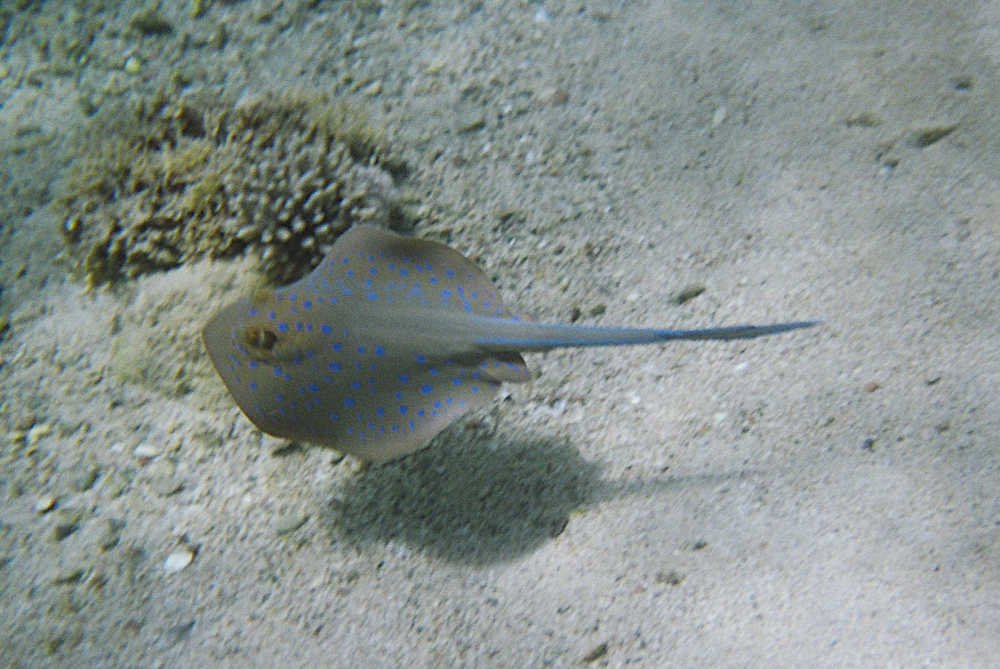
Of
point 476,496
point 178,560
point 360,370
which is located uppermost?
point 360,370

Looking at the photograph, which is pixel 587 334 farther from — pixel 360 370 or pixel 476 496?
pixel 476 496

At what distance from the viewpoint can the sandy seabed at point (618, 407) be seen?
2771 mm

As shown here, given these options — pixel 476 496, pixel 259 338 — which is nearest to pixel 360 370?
pixel 259 338

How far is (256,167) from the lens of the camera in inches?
166

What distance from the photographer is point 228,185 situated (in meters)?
4.25

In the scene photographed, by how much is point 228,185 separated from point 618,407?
10.5 ft

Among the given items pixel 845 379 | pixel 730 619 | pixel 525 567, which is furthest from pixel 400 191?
pixel 730 619

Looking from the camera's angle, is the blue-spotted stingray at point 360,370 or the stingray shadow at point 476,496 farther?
the stingray shadow at point 476,496

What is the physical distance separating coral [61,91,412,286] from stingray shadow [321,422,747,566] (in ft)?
5.62

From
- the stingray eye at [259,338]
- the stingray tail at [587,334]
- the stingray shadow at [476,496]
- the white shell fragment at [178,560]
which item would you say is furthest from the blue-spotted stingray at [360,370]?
the white shell fragment at [178,560]

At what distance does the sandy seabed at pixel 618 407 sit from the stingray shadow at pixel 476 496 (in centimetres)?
2

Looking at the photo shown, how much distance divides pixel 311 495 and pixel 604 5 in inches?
187

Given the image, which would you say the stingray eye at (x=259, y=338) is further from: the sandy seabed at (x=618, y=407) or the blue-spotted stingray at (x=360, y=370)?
the sandy seabed at (x=618, y=407)

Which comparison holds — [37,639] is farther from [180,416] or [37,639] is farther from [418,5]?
[418,5]
